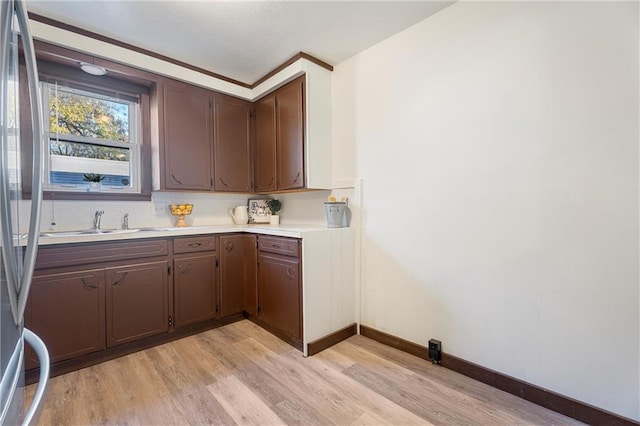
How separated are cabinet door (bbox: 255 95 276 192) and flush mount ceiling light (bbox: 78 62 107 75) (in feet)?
4.62

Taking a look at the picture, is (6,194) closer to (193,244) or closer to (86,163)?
(193,244)

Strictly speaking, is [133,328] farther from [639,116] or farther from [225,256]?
[639,116]

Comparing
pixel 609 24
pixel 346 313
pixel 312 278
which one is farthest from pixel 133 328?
pixel 609 24

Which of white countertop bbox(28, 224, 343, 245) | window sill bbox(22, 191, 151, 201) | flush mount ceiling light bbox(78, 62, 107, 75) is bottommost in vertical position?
white countertop bbox(28, 224, 343, 245)

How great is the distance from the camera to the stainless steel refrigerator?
0.61 metres

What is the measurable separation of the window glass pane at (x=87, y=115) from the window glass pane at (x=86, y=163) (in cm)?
11

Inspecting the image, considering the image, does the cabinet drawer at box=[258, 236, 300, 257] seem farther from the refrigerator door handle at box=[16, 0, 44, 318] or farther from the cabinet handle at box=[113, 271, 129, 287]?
the refrigerator door handle at box=[16, 0, 44, 318]

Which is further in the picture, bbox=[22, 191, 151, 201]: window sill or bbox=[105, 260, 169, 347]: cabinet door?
bbox=[22, 191, 151, 201]: window sill

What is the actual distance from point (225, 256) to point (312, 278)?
0.98 m

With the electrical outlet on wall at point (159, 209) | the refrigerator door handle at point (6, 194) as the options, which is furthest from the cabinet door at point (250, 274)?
the refrigerator door handle at point (6, 194)

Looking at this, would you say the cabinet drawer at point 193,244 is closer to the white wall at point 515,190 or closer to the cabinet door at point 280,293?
the cabinet door at point 280,293

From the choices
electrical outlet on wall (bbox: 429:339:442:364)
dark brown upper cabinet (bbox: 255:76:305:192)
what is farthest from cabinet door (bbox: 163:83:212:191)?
electrical outlet on wall (bbox: 429:339:442:364)

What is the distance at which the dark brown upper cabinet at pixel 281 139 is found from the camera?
2.71 metres

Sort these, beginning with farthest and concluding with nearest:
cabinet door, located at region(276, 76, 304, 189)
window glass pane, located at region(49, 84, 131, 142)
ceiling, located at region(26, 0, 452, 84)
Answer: cabinet door, located at region(276, 76, 304, 189) < window glass pane, located at region(49, 84, 131, 142) < ceiling, located at region(26, 0, 452, 84)
